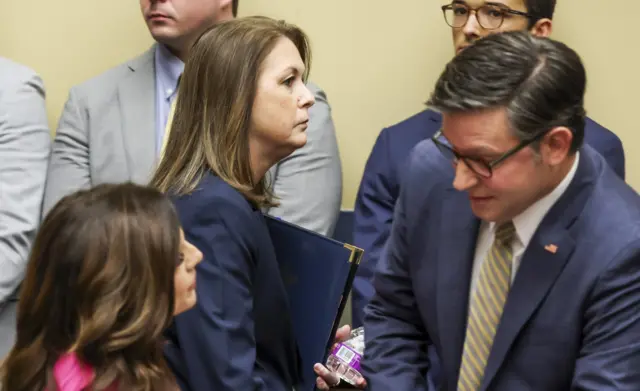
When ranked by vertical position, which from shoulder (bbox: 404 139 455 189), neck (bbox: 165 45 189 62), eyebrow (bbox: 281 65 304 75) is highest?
eyebrow (bbox: 281 65 304 75)

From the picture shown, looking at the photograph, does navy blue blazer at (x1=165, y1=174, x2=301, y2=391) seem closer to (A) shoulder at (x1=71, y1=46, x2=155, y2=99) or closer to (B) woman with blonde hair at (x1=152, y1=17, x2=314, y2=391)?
(B) woman with blonde hair at (x1=152, y1=17, x2=314, y2=391)

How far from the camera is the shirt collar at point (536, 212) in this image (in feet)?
5.09

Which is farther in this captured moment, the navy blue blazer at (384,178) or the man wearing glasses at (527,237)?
the navy blue blazer at (384,178)

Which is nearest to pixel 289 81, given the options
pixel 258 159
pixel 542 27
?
pixel 258 159

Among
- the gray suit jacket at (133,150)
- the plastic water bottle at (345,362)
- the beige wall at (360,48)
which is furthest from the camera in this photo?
the beige wall at (360,48)

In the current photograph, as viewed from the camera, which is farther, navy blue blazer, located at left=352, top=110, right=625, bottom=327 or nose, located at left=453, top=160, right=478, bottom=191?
navy blue blazer, located at left=352, top=110, right=625, bottom=327

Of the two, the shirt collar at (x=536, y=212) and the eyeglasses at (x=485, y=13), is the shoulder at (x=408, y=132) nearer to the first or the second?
the eyeglasses at (x=485, y=13)

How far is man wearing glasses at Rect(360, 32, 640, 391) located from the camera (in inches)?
57.8

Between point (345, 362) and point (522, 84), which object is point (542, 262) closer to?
point (522, 84)

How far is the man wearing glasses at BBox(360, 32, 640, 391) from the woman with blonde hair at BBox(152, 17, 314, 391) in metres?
0.29

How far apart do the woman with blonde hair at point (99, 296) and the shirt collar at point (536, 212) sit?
2.00ft

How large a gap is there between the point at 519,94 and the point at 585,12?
1.54m

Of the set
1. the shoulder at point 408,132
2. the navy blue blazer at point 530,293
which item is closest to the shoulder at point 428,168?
the navy blue blazer at point 530,293

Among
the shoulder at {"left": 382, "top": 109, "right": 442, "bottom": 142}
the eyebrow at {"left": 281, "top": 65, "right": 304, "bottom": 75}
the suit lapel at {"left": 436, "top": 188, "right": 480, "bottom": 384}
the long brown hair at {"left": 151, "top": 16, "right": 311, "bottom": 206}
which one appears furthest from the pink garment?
the shoulder at {"left": 382, "top": 109, "right": 442, "bottom": 142}
